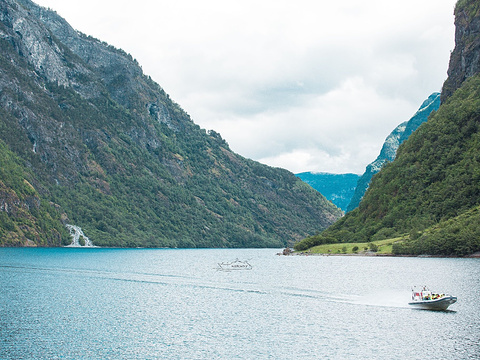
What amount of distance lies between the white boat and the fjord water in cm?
174

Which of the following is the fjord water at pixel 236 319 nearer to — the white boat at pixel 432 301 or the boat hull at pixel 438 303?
the white boat at pixel 432 301

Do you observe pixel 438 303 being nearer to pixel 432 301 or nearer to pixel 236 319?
pixel 432 301

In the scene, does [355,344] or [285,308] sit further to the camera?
[285,308]

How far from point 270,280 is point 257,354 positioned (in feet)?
255

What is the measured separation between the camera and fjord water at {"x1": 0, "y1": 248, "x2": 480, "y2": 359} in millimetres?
62938

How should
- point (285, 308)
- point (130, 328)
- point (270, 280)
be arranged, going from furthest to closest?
point (270, 280)
point (285, 308)
point (130, 328)

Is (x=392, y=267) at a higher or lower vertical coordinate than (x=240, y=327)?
higher

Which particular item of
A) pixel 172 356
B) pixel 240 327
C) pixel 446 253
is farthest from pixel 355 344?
pixel 446 253

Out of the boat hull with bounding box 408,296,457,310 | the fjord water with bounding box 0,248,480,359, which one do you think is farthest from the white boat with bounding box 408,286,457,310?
the fjord water with bounding box 0,248,480,359

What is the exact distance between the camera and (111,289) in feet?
389

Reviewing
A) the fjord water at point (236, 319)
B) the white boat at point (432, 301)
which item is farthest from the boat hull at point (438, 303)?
the fjord water at point (236, 319)

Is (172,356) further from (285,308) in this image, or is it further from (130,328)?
(285,308)

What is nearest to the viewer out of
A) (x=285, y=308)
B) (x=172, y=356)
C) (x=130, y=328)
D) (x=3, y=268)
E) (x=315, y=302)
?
(x=172, y=356)

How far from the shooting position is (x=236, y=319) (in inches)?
3246
